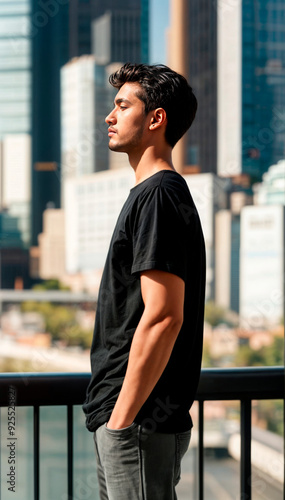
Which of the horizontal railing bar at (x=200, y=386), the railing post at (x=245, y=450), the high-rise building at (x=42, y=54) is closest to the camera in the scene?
the horizontal railing bar at (x=200, y=386)

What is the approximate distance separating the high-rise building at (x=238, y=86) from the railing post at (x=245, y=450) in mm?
44653

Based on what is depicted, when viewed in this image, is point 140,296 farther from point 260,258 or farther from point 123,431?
point 260,258

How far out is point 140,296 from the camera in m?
1.17

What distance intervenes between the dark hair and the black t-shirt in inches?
4.9

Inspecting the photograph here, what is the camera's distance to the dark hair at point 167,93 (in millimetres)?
1242

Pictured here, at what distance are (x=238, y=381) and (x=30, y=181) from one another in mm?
47147

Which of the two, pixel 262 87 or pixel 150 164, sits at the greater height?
pixel 262 87

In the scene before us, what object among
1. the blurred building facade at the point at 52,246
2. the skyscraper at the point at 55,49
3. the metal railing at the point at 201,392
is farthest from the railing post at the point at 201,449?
the skyscraper at the point at 55,49

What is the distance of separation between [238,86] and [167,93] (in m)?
47.8

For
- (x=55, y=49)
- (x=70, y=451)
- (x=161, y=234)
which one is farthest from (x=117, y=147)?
(x=55, y=49)

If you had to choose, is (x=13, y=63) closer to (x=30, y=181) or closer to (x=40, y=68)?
(x=40, y=68)

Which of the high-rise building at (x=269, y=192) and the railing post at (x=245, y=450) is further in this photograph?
the high-rise building at (x=269, y=192)

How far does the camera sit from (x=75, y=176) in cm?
4966

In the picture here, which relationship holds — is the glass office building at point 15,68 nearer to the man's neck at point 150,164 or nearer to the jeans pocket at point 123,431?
the man's neck at point 150,164
